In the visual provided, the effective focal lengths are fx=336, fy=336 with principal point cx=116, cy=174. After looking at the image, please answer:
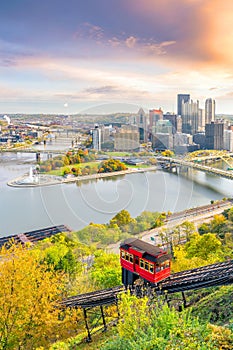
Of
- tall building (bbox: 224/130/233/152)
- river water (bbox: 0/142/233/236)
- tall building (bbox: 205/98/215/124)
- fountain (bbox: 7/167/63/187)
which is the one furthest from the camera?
tall building (bbox: 205/98/215/124)

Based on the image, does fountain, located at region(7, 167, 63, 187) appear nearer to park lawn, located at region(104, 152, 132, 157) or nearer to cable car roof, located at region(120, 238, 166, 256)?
park lawn, located at region(104, 152, 132, 157)

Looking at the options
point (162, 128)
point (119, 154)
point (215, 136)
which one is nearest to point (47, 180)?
point (119, 154)

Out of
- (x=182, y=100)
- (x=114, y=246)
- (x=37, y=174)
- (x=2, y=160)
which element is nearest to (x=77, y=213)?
(x=114, y=246)

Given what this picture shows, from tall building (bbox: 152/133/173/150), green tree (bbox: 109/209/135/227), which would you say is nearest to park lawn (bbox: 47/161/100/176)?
tall building (bbox: 152/133/173/150)

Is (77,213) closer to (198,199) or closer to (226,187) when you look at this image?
(198,199)

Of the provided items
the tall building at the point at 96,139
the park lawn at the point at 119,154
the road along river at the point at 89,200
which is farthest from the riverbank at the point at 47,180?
the tall building at the point at 96,139

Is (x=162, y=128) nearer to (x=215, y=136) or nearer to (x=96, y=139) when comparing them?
(x=96, y=139)
